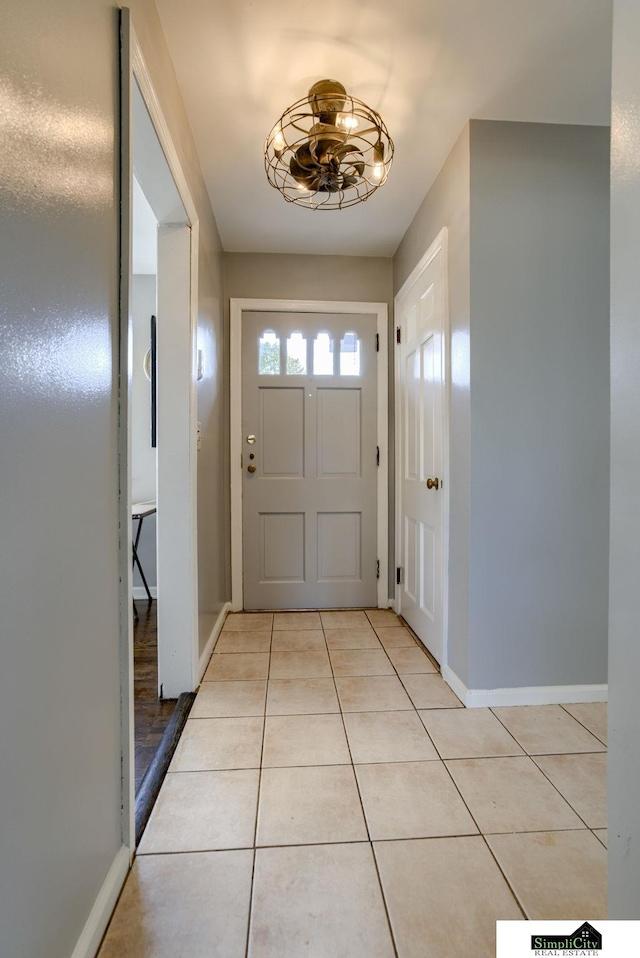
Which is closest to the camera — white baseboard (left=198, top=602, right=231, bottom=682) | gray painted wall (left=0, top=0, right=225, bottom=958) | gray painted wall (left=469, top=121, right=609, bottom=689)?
gray painted wall (left=0, top=0, right=225, bottom=958)

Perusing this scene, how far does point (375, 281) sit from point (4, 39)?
8.65 feet

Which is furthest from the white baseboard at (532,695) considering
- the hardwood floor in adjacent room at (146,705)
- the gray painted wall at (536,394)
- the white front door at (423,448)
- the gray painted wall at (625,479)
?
the hardwood floor in adjacent room at (146,705)

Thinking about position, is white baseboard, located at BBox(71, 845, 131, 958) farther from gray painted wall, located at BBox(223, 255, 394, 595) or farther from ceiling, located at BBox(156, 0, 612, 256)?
ceiling, located at BBox(156, 0, 612, 256)

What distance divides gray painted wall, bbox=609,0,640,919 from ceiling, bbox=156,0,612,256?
90 centimetres

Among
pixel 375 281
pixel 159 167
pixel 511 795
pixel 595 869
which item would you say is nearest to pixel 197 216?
pixel 159 167

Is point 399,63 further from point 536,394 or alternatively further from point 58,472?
point 58,472

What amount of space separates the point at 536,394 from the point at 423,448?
0.70 metres

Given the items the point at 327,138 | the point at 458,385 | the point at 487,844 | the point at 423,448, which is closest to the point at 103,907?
the point at 487,844

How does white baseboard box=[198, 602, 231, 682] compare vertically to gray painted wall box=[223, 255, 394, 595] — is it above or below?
below

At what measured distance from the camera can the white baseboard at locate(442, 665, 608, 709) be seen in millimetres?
1863

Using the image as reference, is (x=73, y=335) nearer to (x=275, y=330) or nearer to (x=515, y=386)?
(x=515, y=386)

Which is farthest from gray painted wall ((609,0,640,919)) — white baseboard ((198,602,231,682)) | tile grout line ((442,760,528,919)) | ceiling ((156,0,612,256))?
white baseboard ((198,602,231,682))

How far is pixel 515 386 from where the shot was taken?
1.85m

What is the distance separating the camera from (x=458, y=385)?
6.45ft
